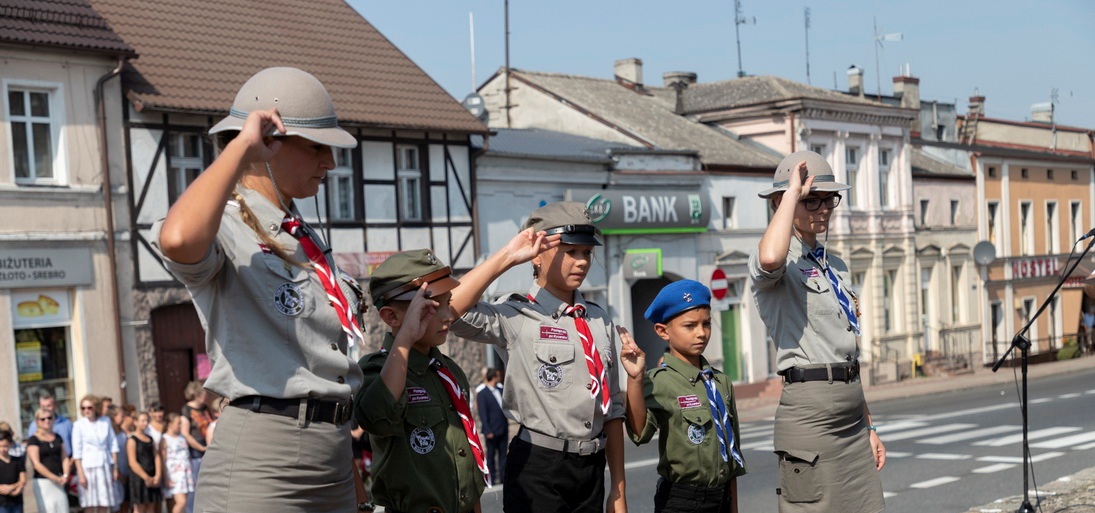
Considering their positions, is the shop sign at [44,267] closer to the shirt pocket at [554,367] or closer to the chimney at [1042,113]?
the shirt pocket at [554,367]

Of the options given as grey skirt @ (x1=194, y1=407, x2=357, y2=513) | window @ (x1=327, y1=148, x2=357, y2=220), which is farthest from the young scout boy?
window @ (x1=327, y1=148, x2=357, y2=220)

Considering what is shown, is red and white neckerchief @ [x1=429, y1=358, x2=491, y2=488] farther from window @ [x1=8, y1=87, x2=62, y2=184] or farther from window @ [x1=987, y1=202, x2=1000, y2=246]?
window @ [x1=987, y1=202, x2=1000, y2=246]

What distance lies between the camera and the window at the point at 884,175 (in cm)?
4025

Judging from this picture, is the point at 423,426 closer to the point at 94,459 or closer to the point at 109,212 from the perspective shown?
the point at 94,459

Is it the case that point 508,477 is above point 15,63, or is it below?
below

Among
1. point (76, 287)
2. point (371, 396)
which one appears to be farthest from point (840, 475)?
point (76, 287)

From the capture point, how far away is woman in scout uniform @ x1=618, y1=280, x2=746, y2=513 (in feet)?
18.9

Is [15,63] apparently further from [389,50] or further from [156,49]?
[389,50]

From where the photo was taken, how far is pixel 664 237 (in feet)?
102

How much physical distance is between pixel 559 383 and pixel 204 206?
2.49 m

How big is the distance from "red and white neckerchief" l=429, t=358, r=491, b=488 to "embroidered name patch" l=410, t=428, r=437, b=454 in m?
0.16

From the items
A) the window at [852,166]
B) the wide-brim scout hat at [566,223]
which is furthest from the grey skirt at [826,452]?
the window at [852,166]

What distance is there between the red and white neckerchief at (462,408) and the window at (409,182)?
20462mm

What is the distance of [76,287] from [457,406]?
16.6m
